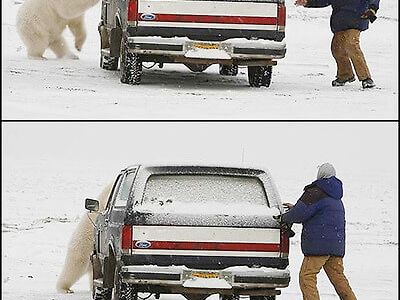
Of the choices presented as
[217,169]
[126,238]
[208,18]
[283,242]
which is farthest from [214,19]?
[126,238]

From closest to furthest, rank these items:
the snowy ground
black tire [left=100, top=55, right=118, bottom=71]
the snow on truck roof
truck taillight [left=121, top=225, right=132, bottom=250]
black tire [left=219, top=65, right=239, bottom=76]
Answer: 1. truck taillight [left=121, top=225, right=132, bottom=250]
2. the snow on truck roof
3. the snowy ground
4. black tire [left=100, top=55, right=118, bottom=71]
5. black tire [left=219, top=65, right=239, bottom=76]

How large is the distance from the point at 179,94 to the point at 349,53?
74.7 inches

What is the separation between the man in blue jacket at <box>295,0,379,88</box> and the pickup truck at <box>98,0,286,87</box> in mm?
978

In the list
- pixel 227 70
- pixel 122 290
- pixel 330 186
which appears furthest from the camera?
pixel 227 70

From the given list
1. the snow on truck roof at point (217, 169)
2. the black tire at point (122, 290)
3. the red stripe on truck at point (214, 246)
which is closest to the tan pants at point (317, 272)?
the red stripe on truck at point (214, 246)

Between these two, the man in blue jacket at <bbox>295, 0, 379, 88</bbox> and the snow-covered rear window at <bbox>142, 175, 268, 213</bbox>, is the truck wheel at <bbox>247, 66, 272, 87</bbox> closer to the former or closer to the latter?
the man in blue jacket at <bbox>295, 0, 379, 88</bbox>

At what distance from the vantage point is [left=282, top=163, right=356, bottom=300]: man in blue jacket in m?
9.80

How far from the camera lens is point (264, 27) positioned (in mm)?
12680

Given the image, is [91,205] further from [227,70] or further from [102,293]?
[227,70]

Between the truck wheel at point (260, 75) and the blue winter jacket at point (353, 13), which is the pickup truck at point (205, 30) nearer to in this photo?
the truck wheel at point (260, 75)

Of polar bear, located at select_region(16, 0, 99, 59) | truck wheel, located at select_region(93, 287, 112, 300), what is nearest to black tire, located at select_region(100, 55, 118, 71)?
polar bear, located at select_region(16, 0, 99, 59)

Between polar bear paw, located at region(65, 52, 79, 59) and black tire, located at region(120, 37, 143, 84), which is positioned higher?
black tire, located at region(120, 37, 143, 84)

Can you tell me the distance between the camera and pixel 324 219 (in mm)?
9789

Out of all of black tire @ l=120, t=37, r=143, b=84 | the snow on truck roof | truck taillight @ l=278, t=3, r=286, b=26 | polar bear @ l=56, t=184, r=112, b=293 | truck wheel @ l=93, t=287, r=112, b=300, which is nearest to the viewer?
the snow on truck roof
